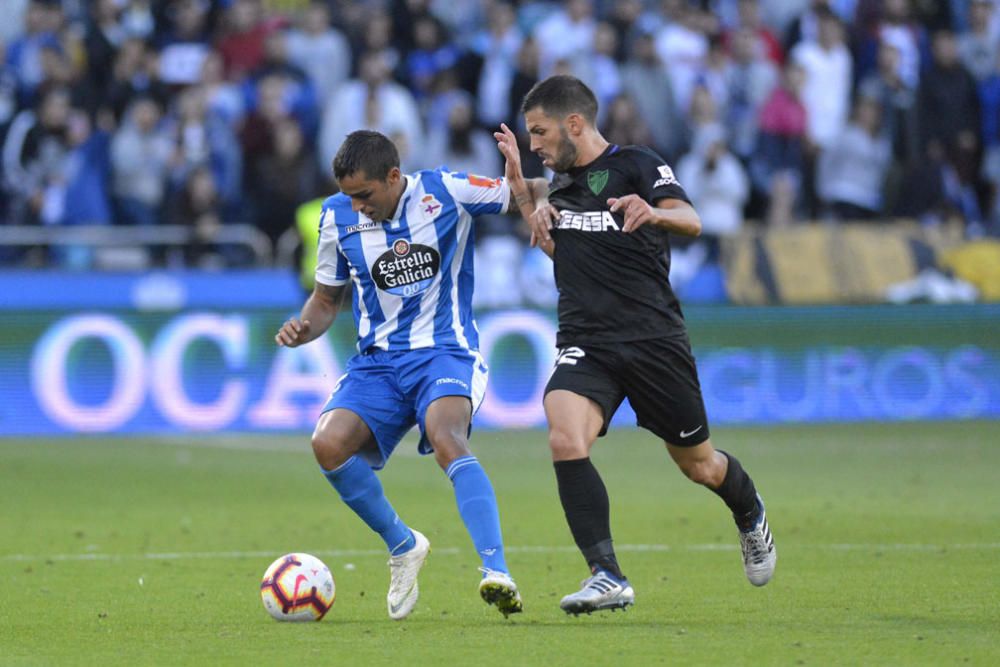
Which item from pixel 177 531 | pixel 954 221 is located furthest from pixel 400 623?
pixel 954 221

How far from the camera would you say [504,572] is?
22.1ft

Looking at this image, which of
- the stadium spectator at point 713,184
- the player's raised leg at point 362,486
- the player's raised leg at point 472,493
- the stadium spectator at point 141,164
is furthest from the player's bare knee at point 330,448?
the stadium spectator at point 713,184

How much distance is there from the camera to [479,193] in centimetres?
759

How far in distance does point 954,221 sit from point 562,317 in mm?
12688

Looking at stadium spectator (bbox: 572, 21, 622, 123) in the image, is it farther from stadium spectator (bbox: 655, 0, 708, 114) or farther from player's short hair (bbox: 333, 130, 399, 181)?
player's short hair (bbox: 333, 130, 399, 181)

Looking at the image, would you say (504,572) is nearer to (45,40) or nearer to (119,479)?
(119,479)

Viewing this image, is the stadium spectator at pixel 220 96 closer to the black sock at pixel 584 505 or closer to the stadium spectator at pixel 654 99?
the stadium spectator at pixel 654 99

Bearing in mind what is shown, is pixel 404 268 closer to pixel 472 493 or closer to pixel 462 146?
pixel 472 493

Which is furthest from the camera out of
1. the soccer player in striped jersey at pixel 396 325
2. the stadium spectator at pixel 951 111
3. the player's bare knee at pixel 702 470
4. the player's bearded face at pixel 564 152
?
the stadium spectator at pixel 951 111

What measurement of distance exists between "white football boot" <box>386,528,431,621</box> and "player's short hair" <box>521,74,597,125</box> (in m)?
1.86

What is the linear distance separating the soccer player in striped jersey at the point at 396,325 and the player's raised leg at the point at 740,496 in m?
0.90

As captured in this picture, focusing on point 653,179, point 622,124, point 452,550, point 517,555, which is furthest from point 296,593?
point 622,124

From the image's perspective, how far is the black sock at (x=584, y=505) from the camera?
689 cm

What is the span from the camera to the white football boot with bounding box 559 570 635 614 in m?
6.61
